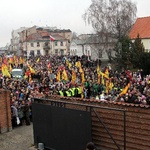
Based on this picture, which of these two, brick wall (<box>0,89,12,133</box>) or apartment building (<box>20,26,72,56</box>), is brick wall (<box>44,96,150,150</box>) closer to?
brick wall (<box>0,89,12,133</box>)

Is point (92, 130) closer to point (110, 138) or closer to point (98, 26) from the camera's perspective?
point (110, 138)

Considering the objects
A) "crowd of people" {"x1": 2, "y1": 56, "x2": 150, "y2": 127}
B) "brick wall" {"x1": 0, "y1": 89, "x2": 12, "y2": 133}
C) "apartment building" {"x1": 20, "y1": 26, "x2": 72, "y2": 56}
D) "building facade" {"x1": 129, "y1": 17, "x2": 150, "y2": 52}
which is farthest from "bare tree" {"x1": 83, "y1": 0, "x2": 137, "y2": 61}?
"apartment building" {"x1": 20, "y1": 26, "x2": 72, "y2": 56}

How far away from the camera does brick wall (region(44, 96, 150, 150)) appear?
29.0 feet

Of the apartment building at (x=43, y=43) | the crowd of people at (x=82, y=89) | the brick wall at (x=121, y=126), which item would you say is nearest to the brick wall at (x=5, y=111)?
the crowd of people at (x=82, y=89)

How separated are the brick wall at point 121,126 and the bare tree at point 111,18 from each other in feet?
120

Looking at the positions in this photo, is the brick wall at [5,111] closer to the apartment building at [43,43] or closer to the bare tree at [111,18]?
the bare tree at [111,18]

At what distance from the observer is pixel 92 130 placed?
10281 millimetres

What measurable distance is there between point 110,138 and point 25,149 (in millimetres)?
4204

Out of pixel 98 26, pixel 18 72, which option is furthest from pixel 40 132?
pixel 98 26

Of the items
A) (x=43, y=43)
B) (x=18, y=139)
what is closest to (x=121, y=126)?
(x=18, y=139)

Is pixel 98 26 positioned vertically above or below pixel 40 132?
above

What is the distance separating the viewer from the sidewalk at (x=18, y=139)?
1252cm

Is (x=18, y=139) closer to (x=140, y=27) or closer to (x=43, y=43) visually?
(x=140, y=27)

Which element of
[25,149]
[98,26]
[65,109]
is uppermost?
[98,26]
